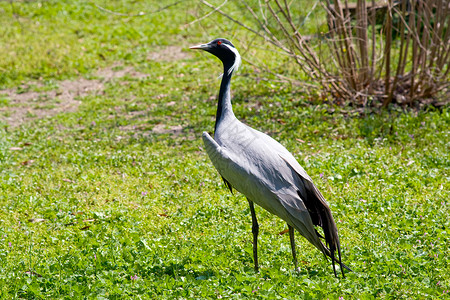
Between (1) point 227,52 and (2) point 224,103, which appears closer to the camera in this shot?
(2) point 224,103

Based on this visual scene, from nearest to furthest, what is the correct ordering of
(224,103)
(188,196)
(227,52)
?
(224,103) < (227,52) < (188,196)

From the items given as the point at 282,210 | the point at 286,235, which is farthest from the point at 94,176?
the point at 282,210

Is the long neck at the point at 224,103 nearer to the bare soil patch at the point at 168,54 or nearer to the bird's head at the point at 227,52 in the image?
the bird's head at the point at 227,52

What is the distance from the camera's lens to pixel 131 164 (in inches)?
284

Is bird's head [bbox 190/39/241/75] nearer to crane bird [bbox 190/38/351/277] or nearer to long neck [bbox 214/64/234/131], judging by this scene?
long neck [bbox 214/64/234/131]

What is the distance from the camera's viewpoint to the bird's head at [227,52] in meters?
4.88

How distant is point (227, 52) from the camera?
4.92 m

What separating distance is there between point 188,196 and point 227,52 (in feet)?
6.35

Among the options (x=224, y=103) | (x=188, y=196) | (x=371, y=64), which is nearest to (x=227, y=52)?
(x=224, y=103)

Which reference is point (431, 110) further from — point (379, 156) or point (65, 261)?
point (65, 261)

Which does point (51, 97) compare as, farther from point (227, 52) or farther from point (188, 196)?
point (227, 52)

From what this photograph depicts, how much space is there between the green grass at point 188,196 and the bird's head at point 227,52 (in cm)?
160

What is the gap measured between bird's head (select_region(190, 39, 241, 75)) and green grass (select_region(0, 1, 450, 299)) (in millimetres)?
1605

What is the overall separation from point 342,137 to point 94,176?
3.63 meters
